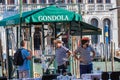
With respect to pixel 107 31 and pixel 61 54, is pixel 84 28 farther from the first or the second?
pixel 107 31

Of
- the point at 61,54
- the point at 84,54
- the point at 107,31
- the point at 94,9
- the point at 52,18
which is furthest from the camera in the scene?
the point at 94,9

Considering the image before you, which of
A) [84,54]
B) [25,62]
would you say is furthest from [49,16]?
[84,54]

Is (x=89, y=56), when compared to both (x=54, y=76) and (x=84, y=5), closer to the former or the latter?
(x=54, y=76)

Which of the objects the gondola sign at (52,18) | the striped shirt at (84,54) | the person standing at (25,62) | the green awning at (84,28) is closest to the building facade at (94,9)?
the green awning at (84,28)

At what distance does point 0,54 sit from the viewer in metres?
17.8

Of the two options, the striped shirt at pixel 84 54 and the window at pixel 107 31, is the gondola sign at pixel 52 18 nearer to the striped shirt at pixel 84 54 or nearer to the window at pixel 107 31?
the striped shirt at pixel 84 54

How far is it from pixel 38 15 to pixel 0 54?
4.70 meters

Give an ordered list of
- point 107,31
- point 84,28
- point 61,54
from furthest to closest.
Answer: point 107,31
point 84,28
point 61,54

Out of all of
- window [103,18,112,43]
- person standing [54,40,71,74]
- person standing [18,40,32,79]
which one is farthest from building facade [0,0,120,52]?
person standing [54,40,71,74]

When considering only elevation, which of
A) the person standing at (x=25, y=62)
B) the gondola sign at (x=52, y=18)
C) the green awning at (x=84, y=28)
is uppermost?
the gondola sign at (x=52, y=18)

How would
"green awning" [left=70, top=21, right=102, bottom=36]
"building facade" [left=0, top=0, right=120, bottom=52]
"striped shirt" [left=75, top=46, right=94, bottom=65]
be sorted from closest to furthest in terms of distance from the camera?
"striped shirt" [left=75, top=46, right=94, bottom=65] → "green awning" [left=70, top=21, right=102, bottom=36] → "building facade" [left=0, top=0, right=120, bottom=52]

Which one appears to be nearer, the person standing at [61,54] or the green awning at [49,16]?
the person standing at [61,54]

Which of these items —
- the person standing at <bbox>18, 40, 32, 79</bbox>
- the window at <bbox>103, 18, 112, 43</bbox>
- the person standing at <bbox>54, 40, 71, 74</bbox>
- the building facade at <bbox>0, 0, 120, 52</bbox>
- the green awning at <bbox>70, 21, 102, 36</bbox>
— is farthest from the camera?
the building facade at <bbox>0, 0, 120, 52</bbox>

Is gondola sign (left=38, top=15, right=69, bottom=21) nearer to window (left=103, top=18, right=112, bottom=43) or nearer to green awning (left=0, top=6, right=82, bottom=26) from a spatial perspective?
green awning (left=0, top=6, right=82, bottom=26)
